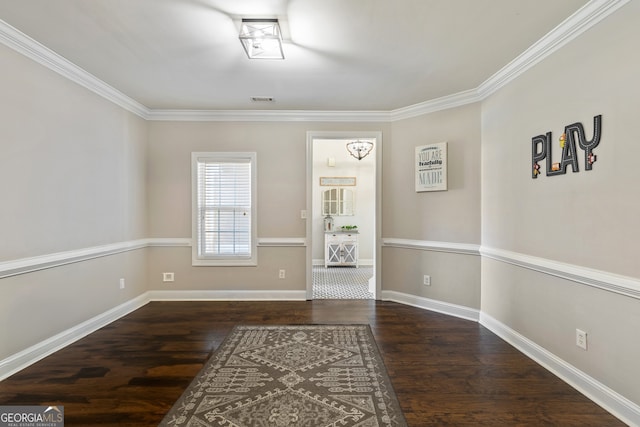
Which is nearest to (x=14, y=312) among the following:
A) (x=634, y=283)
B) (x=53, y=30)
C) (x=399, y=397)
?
(x=53, y=30)

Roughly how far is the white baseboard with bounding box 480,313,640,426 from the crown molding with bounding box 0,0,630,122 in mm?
2458

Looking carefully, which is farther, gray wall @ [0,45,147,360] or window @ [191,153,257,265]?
window @ [191,153,257,265]

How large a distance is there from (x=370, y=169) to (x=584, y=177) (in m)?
5.15

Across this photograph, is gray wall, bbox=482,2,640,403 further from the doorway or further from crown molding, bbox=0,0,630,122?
the doorway

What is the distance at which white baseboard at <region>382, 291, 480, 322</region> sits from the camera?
3.53m

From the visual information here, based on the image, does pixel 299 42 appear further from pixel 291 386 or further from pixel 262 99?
pixel 291 386

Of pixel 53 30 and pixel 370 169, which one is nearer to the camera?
pixel 53 30

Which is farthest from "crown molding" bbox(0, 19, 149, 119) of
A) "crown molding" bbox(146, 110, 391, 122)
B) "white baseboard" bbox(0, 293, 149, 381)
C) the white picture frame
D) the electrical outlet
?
the electrical outlet

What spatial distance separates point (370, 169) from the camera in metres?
7.17

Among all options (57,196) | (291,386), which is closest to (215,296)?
(57,196)

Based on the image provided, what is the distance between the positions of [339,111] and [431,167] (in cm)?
145

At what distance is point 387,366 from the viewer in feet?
8.02

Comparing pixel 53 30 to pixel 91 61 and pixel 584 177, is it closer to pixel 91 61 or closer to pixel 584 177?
pixel 91 61

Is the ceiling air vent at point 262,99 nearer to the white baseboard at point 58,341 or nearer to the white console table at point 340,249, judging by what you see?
the white baseboard at point 58,341
